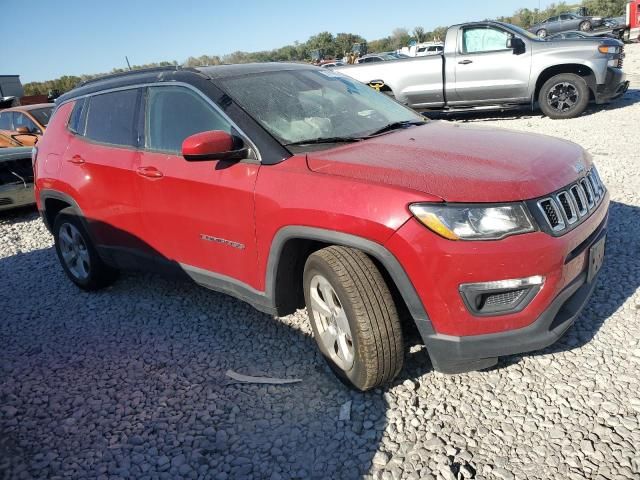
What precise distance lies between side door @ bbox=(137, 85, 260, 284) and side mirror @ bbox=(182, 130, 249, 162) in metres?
0.07

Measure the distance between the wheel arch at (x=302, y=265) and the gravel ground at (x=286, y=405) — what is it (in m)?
0.48

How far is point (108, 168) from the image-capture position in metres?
3.76

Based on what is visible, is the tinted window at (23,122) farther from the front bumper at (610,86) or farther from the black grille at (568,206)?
the front bumper at (610,86)

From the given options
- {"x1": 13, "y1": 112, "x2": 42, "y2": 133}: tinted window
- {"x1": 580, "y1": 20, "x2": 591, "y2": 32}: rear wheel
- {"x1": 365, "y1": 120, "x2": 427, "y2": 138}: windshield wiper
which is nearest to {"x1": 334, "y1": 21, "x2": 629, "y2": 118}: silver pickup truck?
{"x1": 13, "y1": 112, "x2": 42, "y2": 133}: tinted window

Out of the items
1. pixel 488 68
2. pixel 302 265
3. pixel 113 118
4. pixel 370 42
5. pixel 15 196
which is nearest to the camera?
pixel 302 265

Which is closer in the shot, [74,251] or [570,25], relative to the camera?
[74,251]

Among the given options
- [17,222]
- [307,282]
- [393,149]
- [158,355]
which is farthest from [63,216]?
[17,222]

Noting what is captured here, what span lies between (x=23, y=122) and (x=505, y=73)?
885 cm

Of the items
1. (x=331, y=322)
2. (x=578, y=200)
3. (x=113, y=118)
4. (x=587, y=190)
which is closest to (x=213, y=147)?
(x=331, y=322)

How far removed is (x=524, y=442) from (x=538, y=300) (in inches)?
24.9

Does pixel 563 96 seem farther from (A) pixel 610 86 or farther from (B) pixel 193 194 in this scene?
(B) pixel 193 194

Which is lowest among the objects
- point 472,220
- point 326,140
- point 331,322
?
point 331,322

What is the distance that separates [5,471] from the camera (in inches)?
97.4

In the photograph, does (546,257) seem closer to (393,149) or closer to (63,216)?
(393,149)
